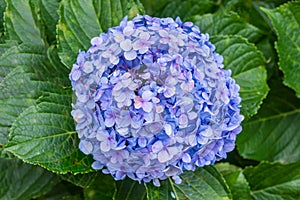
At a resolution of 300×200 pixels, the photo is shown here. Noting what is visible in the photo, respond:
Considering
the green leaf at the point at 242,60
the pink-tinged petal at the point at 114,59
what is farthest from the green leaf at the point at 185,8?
the pink-tinged petal at the point at 114,59

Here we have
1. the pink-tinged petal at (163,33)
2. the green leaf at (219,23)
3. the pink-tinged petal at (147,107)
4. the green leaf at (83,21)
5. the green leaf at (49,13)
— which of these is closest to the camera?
the pink-tinged petal at (147,107)

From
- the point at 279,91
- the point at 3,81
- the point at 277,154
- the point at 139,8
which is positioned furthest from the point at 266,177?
the point at 3,81

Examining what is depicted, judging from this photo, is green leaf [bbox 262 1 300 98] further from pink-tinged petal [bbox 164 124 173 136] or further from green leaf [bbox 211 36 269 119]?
pink-tinged petal [bbox 164 124 173 136]

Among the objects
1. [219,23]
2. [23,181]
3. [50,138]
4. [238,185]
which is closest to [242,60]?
[219,23]

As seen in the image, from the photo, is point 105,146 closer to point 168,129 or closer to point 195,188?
point 168,129

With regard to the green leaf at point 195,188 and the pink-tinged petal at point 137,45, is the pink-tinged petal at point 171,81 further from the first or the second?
the green leaf at point 195,188

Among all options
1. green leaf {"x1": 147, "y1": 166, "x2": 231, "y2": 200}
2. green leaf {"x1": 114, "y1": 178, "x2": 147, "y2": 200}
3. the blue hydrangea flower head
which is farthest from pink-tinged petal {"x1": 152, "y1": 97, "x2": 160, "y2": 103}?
green leaf {"x1": 114, "y1": 178, "x2": 147, "y2": 200}

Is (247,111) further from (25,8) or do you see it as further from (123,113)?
A: (25,8)
